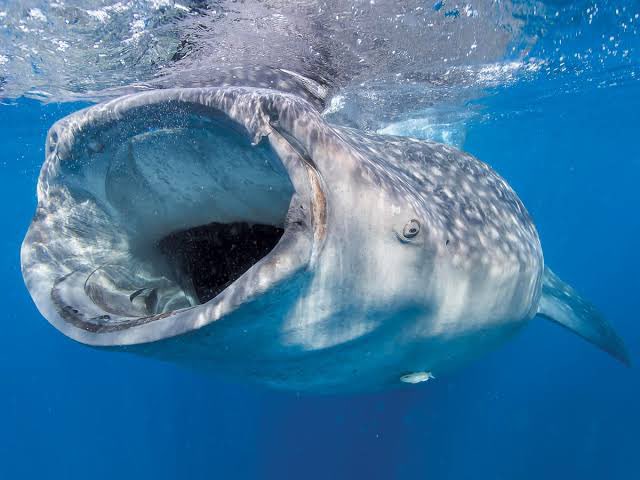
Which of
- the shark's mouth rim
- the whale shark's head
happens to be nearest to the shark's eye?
the whale shark's head

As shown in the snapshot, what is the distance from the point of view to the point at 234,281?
1840 mm

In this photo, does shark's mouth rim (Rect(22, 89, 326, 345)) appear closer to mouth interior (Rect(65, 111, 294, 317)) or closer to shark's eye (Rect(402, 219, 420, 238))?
mouth interior (Rect(65, 111, 294, 317))

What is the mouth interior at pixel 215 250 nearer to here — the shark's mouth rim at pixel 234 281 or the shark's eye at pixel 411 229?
the shark's mouth rim at pixel 234 281

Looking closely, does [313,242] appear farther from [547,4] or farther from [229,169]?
[547,4]

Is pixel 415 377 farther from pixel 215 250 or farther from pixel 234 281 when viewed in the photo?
pixel 215 250

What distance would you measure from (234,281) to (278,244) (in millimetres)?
298

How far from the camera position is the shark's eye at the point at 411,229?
75.5 inches

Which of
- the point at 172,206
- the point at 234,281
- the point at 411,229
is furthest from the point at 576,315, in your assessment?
the point at 234,281

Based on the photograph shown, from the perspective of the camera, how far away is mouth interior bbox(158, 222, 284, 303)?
3.03 metres

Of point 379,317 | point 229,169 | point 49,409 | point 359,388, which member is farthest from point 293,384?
point 49,409

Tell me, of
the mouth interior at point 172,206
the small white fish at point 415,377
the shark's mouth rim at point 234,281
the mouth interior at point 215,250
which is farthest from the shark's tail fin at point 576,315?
the shark's mouth rim at point 234,281

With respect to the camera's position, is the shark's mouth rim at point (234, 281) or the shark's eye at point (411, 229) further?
the shark's eye at point (411, 229)

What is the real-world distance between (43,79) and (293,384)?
820 cm

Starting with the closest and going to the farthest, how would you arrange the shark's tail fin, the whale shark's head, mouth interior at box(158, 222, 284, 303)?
the whale shark's head < mouth interior at box(158, 222, 284, 303) < the shark's tail fin
